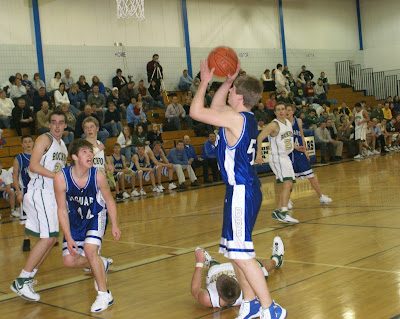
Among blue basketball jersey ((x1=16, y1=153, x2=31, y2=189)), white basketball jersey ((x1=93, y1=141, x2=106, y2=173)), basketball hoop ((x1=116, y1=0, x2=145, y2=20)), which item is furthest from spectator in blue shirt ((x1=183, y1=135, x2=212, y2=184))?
white basketball jersey ((x1=93, y1=141, x2=106, y2=173))

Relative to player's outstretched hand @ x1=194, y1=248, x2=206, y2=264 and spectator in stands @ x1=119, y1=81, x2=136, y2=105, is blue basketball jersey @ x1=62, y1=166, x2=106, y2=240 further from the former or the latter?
spectator in stands @ x1=119, y1=81, x2=136, y2=105

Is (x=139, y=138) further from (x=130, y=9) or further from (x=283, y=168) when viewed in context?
(x=283, y=168)

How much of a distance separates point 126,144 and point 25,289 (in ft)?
29.6

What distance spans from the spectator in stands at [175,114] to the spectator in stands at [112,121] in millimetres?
1942

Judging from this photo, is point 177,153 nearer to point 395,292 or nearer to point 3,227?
point 3,227

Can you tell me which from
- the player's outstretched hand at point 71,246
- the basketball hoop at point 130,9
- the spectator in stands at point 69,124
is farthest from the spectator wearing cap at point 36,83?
the player's outstretched hand at point 71,246

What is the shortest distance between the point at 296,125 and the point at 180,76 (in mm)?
11306

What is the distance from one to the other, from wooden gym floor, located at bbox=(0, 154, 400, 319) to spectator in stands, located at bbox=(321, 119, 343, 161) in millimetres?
8361

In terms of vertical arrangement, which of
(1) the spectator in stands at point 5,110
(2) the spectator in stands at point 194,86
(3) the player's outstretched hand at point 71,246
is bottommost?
(3) the player's outstretched hand at point 71,246

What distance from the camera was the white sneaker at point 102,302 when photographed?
3.96 meters

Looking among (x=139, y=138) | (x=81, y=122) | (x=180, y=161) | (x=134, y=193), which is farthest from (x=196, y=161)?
(x=81, y=122)

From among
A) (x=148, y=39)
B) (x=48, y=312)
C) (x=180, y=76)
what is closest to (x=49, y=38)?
(x=148, y=39)

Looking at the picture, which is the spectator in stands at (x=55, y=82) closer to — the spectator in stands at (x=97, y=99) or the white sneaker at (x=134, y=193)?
the spectator in stands at (x=97, y=99)

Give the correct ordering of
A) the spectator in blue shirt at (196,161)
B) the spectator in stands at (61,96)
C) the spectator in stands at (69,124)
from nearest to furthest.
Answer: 1. the spectator in stands at (69,124)
2. the spectator in blue shirt at (196,161)
3. the spectator in stands at (61,96)
